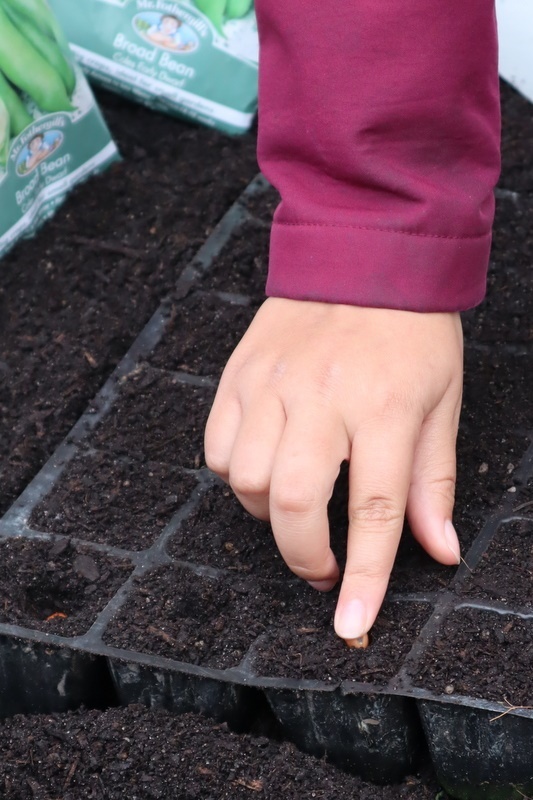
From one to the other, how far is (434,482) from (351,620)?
17 centimetres

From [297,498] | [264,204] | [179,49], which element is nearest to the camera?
[297,498]

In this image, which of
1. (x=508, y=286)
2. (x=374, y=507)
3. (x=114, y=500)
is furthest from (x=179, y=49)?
(x=374, y=507)

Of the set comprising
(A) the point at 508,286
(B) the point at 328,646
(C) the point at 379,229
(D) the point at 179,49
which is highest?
(C) the point at 379,229

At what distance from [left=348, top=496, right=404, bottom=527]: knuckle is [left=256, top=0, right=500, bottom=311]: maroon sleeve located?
8.0 inches

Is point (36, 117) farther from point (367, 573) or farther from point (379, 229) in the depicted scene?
point (367, 573)

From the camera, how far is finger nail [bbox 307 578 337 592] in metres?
1.09

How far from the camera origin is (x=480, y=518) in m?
1.19

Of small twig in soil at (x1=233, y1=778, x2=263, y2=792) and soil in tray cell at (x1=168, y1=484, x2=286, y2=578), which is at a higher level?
soil in tray cell at (x1=168, y1=484, x2=286, y2=578)

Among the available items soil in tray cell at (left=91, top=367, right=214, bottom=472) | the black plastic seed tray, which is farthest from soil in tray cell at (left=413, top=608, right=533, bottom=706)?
soil in tray cell at (left=91, top=367, right=214, bottom=472)

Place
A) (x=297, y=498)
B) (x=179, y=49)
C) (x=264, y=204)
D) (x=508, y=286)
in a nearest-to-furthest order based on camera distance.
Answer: (x=297, y=498) → (x=508, y=286) → (x=264, y=204) → (x=179, y=49)

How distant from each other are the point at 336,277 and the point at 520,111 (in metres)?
1.07

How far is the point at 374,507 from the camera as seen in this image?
0.99 m

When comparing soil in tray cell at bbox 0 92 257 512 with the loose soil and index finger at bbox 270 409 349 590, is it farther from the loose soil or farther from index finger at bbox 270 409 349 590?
index finger at bbox 270 409 349 590

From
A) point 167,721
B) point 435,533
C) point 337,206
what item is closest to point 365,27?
point 337,206
